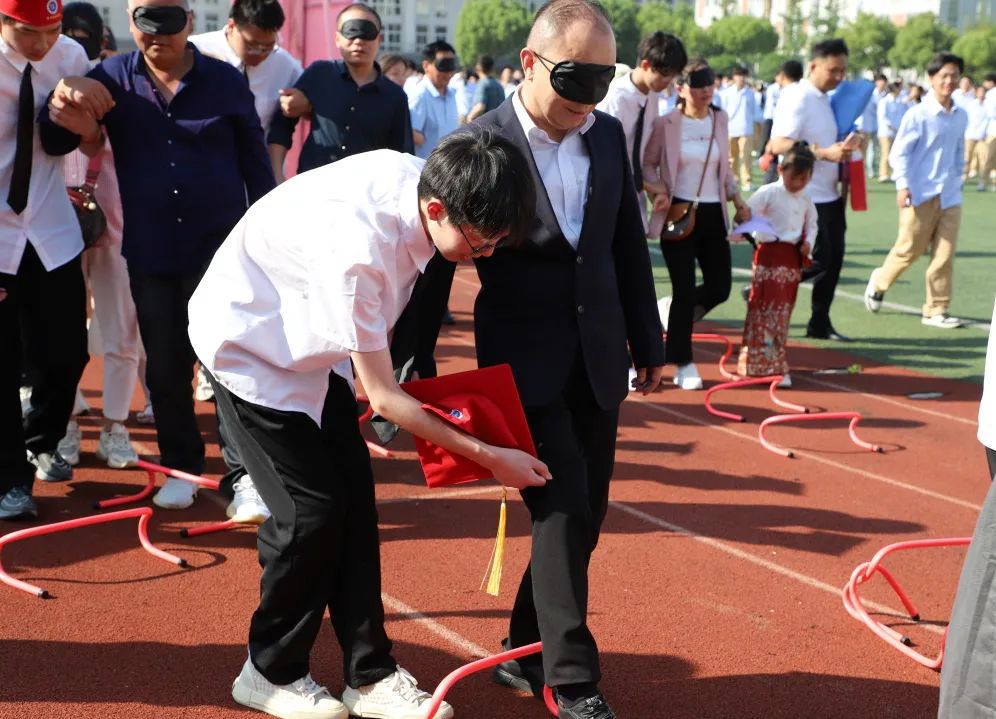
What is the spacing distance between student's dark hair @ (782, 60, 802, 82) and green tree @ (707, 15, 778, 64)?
84.4 m

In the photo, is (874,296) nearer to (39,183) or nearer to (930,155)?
(930,155)

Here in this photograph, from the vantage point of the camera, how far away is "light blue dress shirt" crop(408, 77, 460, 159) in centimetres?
1273

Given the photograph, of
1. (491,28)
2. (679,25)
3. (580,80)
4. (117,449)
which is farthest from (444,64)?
(491,28)

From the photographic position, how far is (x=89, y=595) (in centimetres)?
481

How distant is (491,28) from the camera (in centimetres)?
11006

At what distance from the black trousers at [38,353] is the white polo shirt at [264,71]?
1775 mm

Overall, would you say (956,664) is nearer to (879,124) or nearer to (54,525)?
(54,525)

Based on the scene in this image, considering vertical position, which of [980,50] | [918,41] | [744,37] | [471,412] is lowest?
[471,412]

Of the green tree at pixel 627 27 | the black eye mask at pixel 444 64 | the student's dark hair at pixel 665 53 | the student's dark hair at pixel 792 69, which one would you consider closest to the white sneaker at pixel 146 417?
the student's dark hair at pixel 665 53

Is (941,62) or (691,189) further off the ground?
(941,62)

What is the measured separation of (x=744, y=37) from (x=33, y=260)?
323 feet

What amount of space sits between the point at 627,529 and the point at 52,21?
3304mm

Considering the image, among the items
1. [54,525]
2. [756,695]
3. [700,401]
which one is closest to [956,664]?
[756,695]

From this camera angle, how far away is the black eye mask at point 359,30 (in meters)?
7.19
